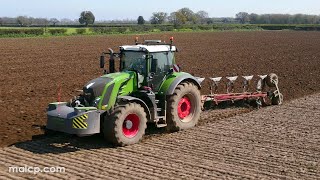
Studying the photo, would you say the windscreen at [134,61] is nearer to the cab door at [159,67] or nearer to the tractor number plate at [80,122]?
the cab door at [159,67]

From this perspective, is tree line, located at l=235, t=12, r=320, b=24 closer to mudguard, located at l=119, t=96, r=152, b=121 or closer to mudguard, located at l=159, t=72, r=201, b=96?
mudguard, located at l=159, t=72, r=201, b=96

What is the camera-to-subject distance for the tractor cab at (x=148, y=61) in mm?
10266

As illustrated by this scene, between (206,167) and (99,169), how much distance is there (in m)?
1.95

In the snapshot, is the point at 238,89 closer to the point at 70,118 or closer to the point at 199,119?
the point at 199,119

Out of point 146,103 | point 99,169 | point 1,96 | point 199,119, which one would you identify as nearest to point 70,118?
point 99,169

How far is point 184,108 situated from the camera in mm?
11227

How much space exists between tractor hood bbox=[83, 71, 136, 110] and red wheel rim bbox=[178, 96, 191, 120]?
1.67 meters

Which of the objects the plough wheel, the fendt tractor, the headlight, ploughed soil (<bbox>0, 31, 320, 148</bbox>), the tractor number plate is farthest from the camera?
the plough wheel

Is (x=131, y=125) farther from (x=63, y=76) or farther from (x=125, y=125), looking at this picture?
(x=63, y=76)

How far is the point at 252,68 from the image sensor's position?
24422 millimetres

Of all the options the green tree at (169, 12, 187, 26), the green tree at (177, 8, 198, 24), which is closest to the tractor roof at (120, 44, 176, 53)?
the green tree at (169, 12, 187, 26)

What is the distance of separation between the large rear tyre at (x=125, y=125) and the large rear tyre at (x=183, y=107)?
98 cm

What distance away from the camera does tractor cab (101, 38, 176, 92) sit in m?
10.3

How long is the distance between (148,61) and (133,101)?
3.60 feet
